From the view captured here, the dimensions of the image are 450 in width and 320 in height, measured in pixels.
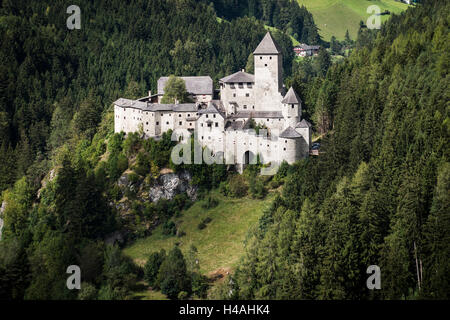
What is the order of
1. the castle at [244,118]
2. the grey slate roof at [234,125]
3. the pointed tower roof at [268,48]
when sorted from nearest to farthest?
the castle at [244,118]
the grey slate roof at [234,125]
the pointed tower roof at [268,48]

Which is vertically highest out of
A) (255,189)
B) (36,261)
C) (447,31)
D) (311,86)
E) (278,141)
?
(447,31)

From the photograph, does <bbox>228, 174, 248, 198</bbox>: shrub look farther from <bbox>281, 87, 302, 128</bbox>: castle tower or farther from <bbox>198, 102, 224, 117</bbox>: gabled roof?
<bbox>281, 87, 302, 128</bbox>: castle tower

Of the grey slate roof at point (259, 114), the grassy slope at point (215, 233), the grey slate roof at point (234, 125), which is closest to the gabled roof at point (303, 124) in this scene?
the grey slate roof at point (259, 114)

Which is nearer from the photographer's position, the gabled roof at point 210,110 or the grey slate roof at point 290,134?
the grey slate roof at point 290,134

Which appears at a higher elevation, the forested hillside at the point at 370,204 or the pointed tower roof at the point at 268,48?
the pointed tower roof at the point at 268,48

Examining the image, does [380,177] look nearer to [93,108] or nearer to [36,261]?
[36,261]

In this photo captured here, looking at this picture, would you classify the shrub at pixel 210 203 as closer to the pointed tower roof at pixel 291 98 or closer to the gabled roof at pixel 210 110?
the gabled roof at pixel 210 110

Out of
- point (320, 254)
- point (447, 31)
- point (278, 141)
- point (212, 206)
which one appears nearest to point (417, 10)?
point (447, 31)
